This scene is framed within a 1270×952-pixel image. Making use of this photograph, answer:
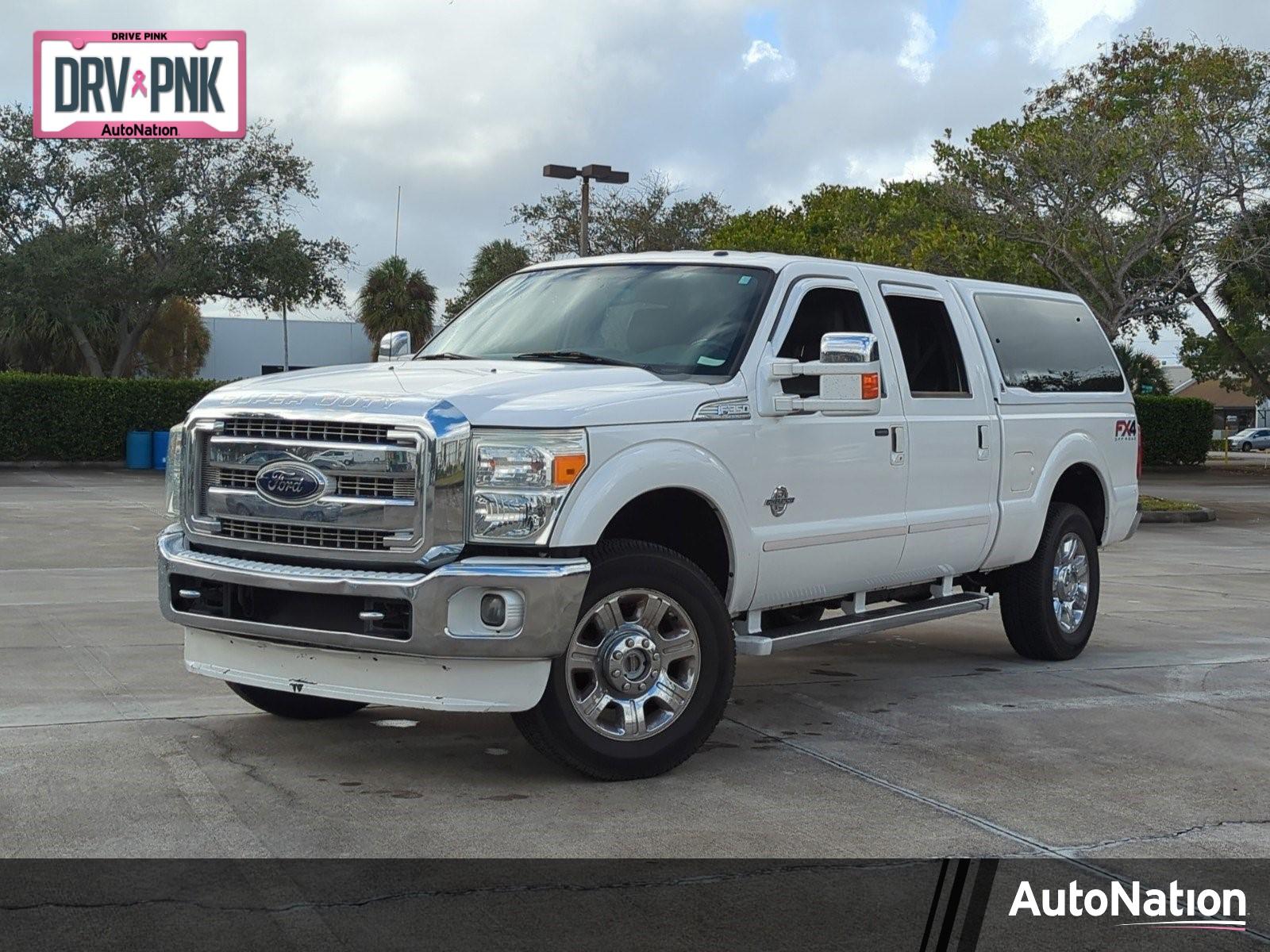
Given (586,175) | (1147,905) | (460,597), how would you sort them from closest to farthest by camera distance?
(1147,905)
(460,597)
(586,175)

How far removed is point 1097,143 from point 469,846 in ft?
76.8

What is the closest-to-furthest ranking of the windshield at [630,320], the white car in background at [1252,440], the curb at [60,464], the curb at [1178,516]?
1. the windshield at [630,320]
2. the curb at [1178,516]
3. the curb at [60,464]
4. the white car in background at [1252,440]

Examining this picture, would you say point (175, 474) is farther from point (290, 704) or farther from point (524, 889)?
point (524, 889)

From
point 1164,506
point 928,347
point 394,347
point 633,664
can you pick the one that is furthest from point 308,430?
point 1164,506

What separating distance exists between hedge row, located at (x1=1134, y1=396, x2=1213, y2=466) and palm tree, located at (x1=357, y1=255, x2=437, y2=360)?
87.4ft

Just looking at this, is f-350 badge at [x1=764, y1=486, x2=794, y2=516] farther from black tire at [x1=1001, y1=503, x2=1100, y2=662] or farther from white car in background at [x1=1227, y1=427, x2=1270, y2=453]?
white car in background at [x1=1227, y1=427, x2=1270, y2=453]

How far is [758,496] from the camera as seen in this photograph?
253 inches

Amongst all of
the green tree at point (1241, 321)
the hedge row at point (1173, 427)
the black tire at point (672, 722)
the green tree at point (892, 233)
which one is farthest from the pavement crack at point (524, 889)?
the hedge row at point (1173, 427)

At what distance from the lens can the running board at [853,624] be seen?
21.4 ft

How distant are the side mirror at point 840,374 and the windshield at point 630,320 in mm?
274

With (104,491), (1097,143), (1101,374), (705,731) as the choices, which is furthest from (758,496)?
(1097,143)

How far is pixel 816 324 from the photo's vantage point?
23.4 feet

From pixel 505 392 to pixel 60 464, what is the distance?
90.3ft

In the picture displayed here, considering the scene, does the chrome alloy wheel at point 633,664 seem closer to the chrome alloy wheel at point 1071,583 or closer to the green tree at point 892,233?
the chrome alloy wheel at point 1071,583
